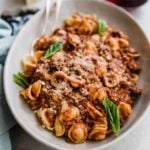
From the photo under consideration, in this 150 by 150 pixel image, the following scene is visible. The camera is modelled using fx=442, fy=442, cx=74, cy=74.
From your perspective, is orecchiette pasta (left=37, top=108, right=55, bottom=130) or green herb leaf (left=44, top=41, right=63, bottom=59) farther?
green herb leaf (left=44, top=41, right=63, bottom=59)

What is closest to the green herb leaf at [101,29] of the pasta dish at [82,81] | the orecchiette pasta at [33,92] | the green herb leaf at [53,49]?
the pasta dish at [82,81]

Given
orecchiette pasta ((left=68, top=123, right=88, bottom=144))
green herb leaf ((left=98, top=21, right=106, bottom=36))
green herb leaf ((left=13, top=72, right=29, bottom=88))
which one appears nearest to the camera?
orecchiette pasta ((left=68, top=123, right=88, bottom=144))

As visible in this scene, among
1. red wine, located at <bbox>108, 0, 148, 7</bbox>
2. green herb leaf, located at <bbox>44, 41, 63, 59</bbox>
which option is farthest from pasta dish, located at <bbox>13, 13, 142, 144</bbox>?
red wine, located at <bbox>108, 0, 148, 7</bbox>

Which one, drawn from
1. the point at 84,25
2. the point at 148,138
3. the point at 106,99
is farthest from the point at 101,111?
the point at 84,25

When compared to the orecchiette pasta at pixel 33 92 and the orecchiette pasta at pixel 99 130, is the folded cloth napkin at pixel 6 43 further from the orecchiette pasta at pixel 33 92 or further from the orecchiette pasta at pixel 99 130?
the orecchiette pasta at pixel 99 130

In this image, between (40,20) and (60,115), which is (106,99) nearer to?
(60,115)

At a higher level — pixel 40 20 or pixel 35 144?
pixel 40 20

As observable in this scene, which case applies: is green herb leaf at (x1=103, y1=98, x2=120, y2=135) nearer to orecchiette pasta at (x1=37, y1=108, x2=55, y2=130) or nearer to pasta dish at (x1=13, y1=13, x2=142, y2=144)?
pasta dish at (x1=13, y1=13, x2=142, y2=144)
